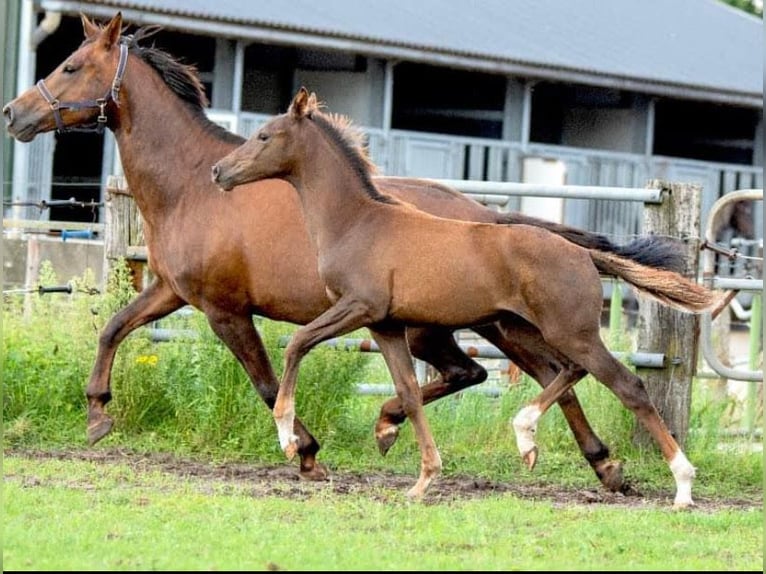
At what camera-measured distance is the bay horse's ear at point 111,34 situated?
370 inches

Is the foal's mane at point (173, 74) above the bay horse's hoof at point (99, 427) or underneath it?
above

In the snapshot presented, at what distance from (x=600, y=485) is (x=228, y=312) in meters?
2.37

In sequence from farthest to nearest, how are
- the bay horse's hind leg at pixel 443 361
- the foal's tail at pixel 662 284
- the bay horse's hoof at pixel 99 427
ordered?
the bay horse's hoof at pixel 99 427 < the bay horse's hind leg at pixel 443 361 < the foal's tail at pixel 662 284

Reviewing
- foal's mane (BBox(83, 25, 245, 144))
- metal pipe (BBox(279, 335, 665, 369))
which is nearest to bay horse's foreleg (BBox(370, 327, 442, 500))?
metal pipe (BBox(279, 335, 665, 369))

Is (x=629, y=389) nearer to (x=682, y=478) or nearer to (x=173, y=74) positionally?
(x=682, y=478)

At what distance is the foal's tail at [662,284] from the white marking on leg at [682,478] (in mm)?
829

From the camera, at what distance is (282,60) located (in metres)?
24.0

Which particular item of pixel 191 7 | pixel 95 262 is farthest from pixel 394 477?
pixel 191 7

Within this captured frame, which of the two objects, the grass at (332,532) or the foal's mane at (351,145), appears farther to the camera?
the foal's mane at (351,145)

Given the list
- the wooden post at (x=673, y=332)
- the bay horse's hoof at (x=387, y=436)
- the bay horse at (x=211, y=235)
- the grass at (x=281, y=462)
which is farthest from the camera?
the wooden post at (x=673, y=332)

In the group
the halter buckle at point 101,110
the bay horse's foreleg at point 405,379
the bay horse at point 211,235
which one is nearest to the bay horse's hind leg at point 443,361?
the bay horse at point 211,235

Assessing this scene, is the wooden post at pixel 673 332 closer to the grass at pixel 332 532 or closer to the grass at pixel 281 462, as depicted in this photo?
the grass at pixel 281 462

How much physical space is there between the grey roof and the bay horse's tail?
37.8ft

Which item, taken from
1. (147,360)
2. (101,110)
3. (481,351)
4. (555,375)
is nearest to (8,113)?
(101,110)
